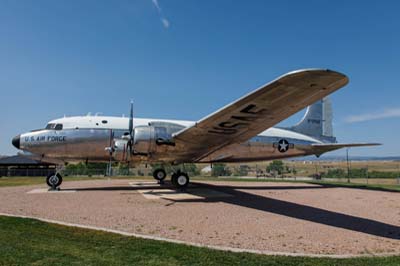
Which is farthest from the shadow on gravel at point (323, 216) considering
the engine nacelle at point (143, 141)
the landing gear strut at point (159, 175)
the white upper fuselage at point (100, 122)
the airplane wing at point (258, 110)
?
the landing gear strut at point (159, 175)

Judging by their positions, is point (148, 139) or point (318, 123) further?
point (318, 123)

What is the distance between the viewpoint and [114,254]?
17.3 feet

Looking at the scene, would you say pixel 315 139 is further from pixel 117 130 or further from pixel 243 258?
pixel 243 258

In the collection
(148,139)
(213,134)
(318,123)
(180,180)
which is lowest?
(180,180)

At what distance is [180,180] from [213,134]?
443cm

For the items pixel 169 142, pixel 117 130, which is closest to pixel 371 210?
pixel 169 142

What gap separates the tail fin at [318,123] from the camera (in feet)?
73.4

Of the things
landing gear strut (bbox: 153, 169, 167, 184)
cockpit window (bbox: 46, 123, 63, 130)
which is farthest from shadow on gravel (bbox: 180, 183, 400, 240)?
cockpit window (bbox: 46, 123, 63, 130)

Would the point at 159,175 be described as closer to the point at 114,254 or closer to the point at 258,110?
the point at 258,110

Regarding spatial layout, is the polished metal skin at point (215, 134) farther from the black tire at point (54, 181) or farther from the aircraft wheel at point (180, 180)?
the black tire at point (54, 181)

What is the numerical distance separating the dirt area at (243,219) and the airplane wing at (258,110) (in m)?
2.75

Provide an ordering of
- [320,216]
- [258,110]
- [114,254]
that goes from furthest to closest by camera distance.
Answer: [258,110], [320,216], [114,254]

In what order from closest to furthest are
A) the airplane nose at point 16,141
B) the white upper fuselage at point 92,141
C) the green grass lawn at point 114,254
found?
the green grass lawn at point 114,254 < the white upper fuselage at point 92,141 < the airplane nose at point 16,141

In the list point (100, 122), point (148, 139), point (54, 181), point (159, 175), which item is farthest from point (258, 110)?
point (159, 175)
